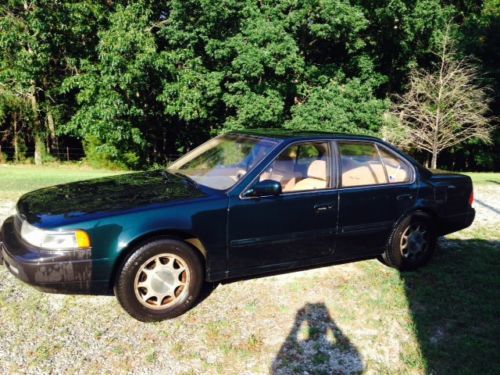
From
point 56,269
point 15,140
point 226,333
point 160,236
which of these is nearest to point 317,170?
point 160,236

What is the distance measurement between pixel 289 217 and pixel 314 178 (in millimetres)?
592

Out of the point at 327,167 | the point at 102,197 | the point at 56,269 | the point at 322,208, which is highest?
the point at 327,167

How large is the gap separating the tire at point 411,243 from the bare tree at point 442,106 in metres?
18.9

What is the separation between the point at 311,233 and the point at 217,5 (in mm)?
16519

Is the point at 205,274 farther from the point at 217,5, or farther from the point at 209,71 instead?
the point at 209,71

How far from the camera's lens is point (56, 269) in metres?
3.29

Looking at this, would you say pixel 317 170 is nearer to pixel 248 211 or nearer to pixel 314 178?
Answer: pixel 314 178

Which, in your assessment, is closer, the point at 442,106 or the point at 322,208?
the point at 322,208

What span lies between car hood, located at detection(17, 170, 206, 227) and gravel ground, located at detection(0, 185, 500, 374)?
2.95 feet

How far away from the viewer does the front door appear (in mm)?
3885

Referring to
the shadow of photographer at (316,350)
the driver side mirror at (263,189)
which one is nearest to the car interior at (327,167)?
the driver side mirror at (263,189)

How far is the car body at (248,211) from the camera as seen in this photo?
3.37 meters

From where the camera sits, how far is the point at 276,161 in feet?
13.7

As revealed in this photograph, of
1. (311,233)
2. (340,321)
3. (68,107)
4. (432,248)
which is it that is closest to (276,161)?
(311,233)
